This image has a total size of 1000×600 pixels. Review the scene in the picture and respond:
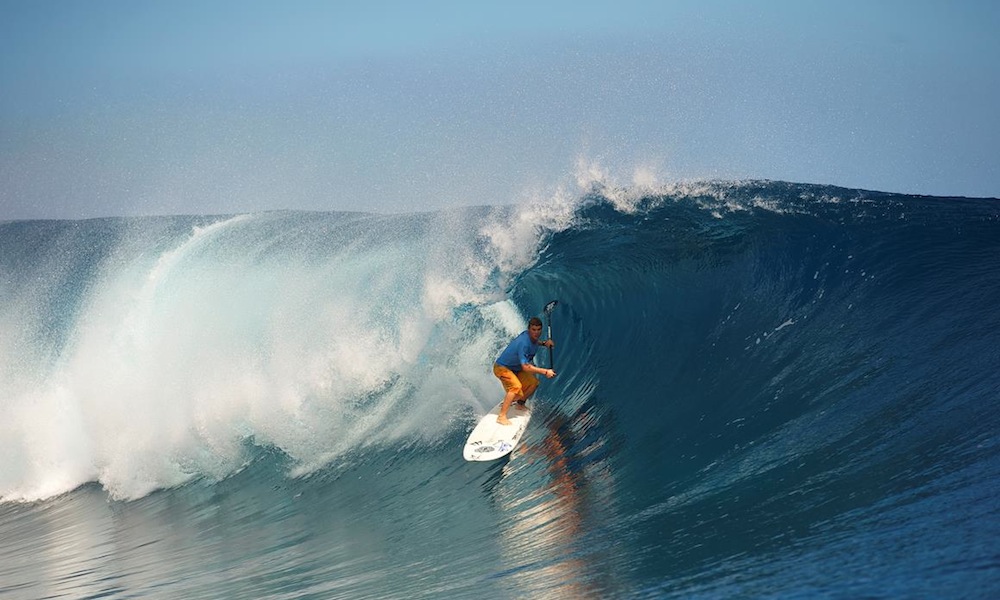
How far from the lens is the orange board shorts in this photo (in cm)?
869

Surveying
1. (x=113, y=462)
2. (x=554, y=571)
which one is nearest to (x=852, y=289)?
(x=554, y=571)

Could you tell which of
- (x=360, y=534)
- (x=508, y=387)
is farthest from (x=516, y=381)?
(x=360, y=534)

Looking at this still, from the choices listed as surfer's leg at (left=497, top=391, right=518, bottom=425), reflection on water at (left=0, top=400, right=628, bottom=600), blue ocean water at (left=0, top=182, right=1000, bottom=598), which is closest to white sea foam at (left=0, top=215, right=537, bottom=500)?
blue ocean water at (left=0, top=182, right=1000, bottom=598)

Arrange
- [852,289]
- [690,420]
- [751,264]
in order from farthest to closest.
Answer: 1. [751,264]
2. [852,289]
3. [690,420]

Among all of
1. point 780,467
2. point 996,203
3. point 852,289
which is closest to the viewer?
point 780,467

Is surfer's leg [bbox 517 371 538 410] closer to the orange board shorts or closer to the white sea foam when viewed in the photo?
the orange board shorts

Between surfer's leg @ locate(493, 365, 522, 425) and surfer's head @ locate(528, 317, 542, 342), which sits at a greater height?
surfer's head @ locate(528, 317, 542, 342)

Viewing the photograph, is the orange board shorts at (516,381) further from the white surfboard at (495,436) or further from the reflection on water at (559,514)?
the reflection on water at (559,514)

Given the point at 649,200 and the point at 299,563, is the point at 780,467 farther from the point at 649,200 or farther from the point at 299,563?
the point at 649,200

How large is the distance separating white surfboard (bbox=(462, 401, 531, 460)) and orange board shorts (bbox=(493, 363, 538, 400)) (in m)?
0.21

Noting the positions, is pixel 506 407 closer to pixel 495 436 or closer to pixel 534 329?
pixel 495 436

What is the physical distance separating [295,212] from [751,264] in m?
12.3

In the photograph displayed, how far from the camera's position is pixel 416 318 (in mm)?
11336

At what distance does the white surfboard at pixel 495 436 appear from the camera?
8445 millimetres
